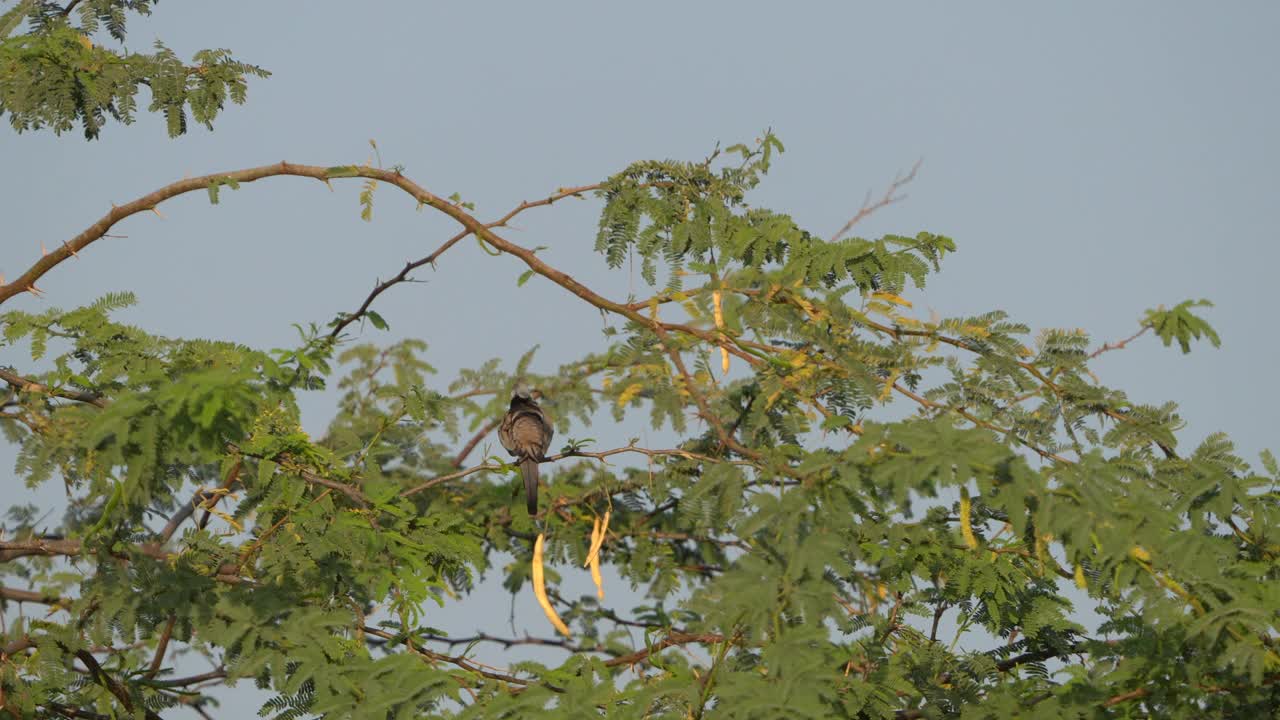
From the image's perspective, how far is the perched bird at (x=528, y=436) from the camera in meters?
6.43

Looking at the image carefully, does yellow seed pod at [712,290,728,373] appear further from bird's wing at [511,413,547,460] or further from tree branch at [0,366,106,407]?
tree branch at [0,366,106,407]

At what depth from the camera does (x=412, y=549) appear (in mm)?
6148

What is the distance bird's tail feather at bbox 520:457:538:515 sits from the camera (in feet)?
21.3

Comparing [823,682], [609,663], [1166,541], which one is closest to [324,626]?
[609,663]

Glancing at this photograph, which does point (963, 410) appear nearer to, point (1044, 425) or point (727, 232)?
point (1044, 425)

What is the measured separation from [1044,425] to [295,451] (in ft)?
11.6

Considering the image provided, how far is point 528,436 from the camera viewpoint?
21.1 ft

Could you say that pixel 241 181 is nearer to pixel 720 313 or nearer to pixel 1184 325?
pixel 720 313

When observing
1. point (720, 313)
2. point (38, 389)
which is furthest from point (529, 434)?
point (38, 389)

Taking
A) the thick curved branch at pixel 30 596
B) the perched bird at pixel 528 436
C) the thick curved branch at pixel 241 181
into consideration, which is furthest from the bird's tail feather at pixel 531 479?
the thick curved branch at pixel 30 596

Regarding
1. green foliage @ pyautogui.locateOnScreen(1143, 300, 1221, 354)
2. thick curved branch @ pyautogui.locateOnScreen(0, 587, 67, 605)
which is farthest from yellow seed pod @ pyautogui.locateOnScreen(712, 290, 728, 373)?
thick curved branch @ pyautogui.locateOnScreen(0, 587, 67, 605)

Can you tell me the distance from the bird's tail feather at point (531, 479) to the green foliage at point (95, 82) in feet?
7.40

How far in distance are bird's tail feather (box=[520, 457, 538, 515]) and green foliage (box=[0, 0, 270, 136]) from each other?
226cm

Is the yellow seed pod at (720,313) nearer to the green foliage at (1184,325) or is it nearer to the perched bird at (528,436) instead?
the perched bird at (528,436)
